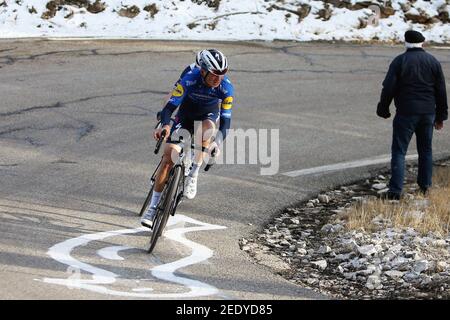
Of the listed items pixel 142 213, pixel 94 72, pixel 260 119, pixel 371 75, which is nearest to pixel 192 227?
pixel 142 213

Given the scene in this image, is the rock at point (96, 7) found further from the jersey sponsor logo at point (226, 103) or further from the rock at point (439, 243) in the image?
the rock at point (439, 243)

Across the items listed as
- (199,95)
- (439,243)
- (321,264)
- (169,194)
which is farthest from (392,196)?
(169,194)

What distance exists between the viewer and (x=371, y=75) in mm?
17156

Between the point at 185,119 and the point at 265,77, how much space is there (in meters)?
7.25

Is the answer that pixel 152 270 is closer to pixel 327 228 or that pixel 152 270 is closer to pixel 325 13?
pixel 327 228

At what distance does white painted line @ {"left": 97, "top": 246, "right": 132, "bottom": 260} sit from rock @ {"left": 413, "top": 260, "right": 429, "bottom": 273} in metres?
2.56

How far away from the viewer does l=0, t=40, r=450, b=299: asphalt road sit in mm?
7637

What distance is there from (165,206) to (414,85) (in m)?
3.45

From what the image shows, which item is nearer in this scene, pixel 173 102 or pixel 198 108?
pixel 173 102

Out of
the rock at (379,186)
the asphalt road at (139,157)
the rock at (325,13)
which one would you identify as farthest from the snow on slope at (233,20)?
the rock at (379,186)

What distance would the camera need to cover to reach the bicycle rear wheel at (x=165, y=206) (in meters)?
8.34

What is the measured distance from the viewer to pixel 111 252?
26.9 ft

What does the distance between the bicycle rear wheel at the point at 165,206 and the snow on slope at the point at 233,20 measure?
38.1ft

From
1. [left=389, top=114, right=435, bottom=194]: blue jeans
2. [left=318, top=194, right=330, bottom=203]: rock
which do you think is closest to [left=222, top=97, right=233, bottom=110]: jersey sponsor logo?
[left=318, top=194, right=330, bottom=203]: rock
